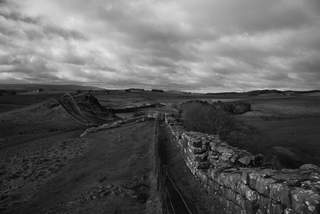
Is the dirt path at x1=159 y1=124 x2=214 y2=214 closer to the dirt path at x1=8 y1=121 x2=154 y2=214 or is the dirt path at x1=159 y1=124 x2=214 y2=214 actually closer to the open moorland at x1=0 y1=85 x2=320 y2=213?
the open moorland at x1=0 y1=85 x2=320 y2=213

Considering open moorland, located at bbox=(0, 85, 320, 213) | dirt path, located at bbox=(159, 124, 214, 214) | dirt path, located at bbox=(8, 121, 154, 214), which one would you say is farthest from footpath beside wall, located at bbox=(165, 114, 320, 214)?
dirt path, located at bbox=(8, 121, 154, 214)

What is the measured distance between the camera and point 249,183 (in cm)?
699

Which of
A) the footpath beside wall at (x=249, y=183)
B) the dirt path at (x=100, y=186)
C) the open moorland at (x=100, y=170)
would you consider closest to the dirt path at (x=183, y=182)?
the open moorland at (x=100, y=170)

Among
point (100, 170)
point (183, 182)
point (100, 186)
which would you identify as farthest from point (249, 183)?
point (100, 170)

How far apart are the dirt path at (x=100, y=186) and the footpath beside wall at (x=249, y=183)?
10.1 feet

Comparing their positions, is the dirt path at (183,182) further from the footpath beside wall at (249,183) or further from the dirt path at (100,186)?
the dirt path at (100,186)

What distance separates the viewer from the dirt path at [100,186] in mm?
10367

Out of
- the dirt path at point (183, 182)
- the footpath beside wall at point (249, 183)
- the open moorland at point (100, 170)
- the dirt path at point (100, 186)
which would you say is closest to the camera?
the footpath beside wall at point (249, 183)

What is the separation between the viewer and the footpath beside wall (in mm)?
5237

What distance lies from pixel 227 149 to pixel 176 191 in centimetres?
302

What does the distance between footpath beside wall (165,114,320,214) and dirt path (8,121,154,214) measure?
3.08 metres

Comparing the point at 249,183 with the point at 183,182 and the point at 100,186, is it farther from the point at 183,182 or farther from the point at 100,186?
the point at 100,186

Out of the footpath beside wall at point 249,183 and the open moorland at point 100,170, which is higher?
the footpath beside wall at point 249,183

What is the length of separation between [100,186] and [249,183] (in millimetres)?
8216
